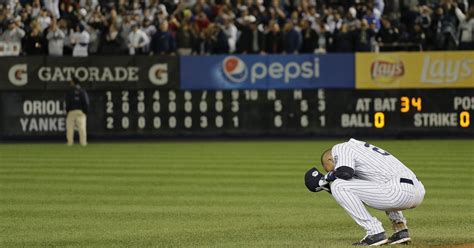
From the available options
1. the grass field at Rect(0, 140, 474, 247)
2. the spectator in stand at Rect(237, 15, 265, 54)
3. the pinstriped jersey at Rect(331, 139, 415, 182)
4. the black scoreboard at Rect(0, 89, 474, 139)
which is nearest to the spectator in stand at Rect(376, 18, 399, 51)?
the black scoreboard at Rect(0, 89, 474, 139)

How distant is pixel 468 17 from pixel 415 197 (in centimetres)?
2120

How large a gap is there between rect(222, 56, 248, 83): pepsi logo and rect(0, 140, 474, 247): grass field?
3.52 m

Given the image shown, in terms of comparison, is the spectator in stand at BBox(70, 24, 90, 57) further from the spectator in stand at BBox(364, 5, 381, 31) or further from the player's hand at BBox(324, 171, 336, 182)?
the player's hand at BBox(324, 171, 336, 182)

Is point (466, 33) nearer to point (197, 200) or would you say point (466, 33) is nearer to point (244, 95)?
point (244, 95)

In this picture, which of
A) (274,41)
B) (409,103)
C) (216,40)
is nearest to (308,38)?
(274,41)

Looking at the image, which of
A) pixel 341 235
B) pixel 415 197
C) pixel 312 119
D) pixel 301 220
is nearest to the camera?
pixel 415 197

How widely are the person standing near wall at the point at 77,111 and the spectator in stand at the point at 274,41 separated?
481 centimetres

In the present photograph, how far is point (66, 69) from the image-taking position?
3200cm

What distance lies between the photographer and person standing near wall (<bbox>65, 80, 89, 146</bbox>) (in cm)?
3092

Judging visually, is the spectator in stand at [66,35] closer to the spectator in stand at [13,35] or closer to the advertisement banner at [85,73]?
the advertisement banner at [85,73]

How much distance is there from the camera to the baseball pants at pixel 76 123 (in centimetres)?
3116

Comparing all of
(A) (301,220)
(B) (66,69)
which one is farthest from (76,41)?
(A) (301,220)

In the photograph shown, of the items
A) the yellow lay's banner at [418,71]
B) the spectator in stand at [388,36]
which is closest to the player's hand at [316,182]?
the yellow lay's banner at [418,71]

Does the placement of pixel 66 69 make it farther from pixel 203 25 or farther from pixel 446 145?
pixel 446 145
